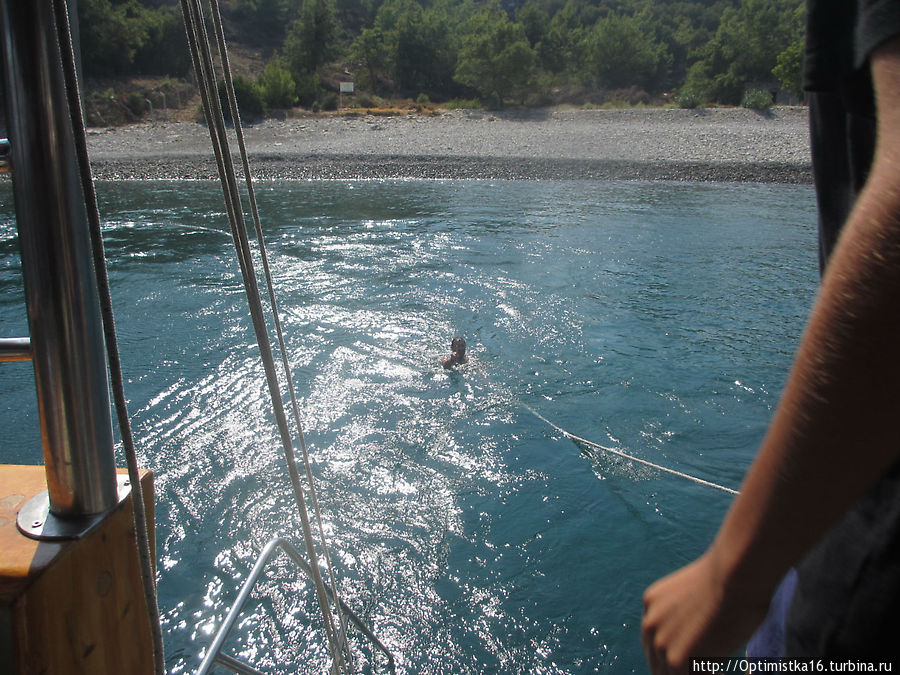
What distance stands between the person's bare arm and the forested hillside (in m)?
48.6

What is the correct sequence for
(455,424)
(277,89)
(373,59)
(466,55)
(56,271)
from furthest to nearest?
(373,59) < (466,55) < (277,89) < (455,424) < (56,271)

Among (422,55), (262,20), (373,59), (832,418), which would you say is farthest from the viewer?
(262,20)

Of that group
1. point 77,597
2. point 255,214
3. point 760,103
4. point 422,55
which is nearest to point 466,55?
point 422,55

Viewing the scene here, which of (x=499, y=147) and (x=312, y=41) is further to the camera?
(x=312, y=41)

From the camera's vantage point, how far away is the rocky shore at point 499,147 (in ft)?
87.1

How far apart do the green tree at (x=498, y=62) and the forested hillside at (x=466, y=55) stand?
0.12 meters

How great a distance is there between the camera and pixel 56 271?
2.93 feet

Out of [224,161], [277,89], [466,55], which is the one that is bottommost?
[224,161]

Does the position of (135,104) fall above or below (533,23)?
Answer: below

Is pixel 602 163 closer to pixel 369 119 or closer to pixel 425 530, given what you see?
pixel 369 119

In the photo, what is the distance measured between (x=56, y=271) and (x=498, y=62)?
5787 cm

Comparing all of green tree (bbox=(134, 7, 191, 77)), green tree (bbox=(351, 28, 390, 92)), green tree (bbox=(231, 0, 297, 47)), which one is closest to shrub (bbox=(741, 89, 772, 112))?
green tree (bbox=(351, 28, 390, 92))

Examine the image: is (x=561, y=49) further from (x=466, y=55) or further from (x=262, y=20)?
(x=262, y=20)

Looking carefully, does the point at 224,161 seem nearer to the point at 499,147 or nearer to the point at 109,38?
the point at 499,147
